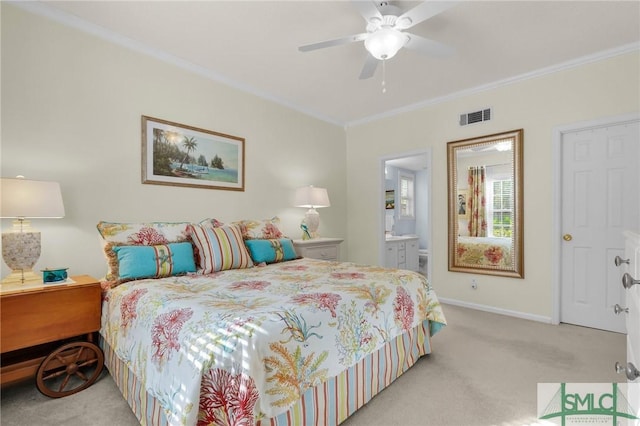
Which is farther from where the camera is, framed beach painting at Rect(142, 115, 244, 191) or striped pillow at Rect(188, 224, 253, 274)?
framed beach painting at Rect(142, 115, 244, 191)

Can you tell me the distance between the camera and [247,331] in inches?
46.9

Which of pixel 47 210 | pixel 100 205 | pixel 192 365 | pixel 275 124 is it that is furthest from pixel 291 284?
pixel 275 124

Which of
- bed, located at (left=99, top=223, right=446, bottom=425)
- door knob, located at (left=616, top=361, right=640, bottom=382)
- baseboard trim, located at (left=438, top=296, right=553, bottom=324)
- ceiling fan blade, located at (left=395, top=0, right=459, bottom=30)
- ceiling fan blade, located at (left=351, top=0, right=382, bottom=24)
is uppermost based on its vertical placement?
ceiling fan blade, located at (left=351, top=0, right=382, bottom=24)

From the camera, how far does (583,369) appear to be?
219cm

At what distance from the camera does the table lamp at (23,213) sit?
73.4 inches

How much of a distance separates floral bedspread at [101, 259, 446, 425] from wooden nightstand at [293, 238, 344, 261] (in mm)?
1362

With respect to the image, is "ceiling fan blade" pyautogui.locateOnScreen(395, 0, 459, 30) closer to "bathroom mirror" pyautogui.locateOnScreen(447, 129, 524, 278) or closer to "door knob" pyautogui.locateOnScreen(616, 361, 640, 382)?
"door knob" pyautogui.locateOnScreen(616, 361, 640, 382)

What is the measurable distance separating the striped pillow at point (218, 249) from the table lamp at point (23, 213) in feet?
2.99

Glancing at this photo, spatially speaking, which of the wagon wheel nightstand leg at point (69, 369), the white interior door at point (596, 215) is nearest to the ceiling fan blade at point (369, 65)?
the white interior door at point (596, 215)

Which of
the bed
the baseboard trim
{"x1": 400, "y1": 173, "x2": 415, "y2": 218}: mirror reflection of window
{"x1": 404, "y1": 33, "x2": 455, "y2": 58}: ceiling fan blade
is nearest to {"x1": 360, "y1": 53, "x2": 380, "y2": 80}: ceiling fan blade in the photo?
{"x1": 404, "y1": 33, "x2": 455, "y2": 58}: ceiling fan blade

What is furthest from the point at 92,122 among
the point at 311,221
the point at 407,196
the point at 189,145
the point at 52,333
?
the point at 407,196

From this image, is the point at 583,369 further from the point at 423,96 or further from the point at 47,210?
the point at 47,210

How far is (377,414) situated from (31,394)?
2.13 meters

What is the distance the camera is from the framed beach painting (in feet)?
9.32
